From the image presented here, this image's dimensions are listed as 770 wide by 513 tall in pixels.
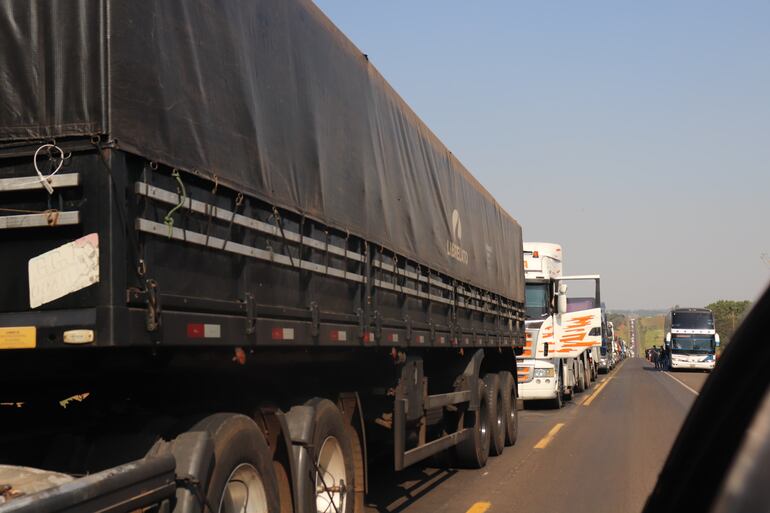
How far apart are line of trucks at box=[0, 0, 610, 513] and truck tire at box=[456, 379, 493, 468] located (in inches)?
126

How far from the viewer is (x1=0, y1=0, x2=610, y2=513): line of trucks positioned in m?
3.54

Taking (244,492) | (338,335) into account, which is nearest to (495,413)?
(338,335)

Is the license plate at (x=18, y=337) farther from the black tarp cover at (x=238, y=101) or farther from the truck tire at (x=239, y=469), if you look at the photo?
the truck tire at (x=239, y=469)

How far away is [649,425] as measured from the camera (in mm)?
17484

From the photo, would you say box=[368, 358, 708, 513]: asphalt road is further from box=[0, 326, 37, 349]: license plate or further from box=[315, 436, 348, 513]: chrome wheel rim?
box=[0, 326, 37, 349]: license plate

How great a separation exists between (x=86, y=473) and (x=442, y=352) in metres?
6.59

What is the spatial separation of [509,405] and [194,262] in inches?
387

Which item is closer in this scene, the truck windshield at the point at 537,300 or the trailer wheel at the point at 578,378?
the truck windshield at the point at 537,300

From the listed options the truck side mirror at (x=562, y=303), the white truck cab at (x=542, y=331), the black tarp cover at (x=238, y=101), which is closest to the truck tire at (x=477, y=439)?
the black tarp cover at (x=238, y=101)

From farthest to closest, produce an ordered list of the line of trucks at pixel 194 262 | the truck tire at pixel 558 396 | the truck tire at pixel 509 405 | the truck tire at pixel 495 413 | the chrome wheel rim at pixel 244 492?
the truck tire at pixel 558 396 < the truck tire at pixel 509 405 < the truck tire at pixel 495 413 < the chrome wheel rim at pixel 244 492 < the line of trucks at pixel 194 262

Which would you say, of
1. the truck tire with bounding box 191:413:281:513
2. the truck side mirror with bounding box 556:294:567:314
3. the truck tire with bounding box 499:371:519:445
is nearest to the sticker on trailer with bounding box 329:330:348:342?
the truck tire with bounding box 191:413:281:513

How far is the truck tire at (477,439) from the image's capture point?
1091 cm

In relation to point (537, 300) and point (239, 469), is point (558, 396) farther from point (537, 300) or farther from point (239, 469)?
point (239, 469)

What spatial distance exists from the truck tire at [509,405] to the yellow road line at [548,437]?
1.58 ft
